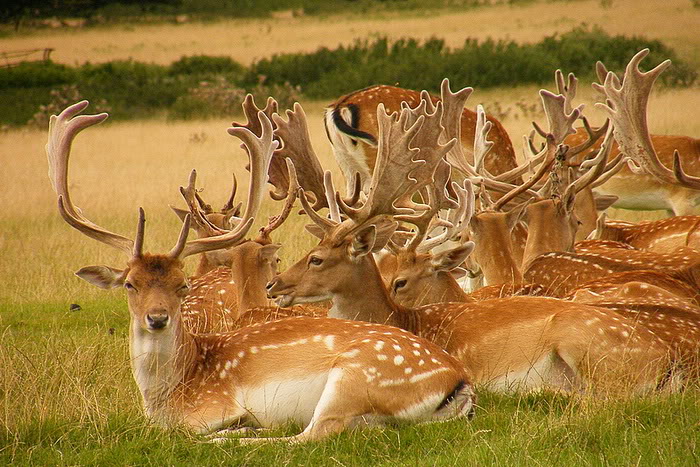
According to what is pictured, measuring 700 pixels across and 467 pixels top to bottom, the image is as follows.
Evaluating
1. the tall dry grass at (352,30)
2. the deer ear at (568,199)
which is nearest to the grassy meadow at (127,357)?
the deer ear at (568,199)

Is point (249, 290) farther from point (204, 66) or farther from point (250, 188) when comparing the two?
point (204, 66)

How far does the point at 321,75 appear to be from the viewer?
28.2 metres

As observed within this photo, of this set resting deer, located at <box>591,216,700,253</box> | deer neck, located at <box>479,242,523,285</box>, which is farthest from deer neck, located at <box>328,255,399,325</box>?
resting deer, located at <box>591,216,700,253</box>

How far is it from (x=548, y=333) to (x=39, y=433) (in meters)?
2.38

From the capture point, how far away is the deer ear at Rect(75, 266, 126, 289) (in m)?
4.99

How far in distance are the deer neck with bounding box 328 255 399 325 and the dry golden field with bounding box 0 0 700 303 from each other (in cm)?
340

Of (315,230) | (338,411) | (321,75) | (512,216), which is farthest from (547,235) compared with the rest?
(321,75)

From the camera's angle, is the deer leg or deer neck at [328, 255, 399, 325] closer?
the deer leg

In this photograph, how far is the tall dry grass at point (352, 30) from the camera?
1396 inches

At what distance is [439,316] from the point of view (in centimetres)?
580

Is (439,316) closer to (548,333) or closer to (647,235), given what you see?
(548,333)

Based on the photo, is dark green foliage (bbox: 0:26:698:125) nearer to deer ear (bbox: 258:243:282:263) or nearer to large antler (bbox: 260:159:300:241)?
large antler (bbox: 260:159:300:241)

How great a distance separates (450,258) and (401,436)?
6.70 feet

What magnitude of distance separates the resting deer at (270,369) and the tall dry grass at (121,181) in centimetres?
389
